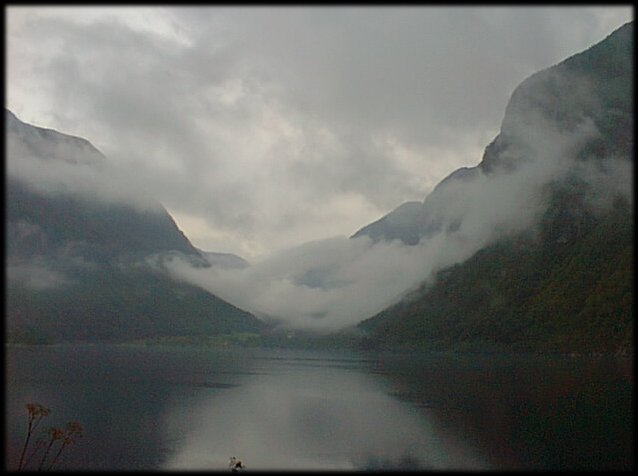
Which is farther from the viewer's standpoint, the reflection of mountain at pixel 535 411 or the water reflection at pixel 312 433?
the reflection of mountain at pixel 535 411

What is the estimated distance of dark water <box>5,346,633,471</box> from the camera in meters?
56.8

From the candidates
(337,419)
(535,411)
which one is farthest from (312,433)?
(535,411)

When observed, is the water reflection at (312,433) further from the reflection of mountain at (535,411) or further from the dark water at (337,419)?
the reflection of mountain at (535,411)

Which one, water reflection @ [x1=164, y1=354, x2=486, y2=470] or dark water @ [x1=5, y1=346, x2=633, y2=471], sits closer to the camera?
water reflection @ [x1=164, y1=354, x2=486, y2=470]

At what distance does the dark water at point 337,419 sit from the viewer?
186 feet

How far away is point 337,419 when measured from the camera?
79500 mm

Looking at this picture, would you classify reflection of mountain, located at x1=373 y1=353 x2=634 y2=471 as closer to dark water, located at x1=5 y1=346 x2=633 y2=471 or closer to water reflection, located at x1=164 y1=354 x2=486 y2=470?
dark water, located at x1=5 y1=346 x2=633 y2=471

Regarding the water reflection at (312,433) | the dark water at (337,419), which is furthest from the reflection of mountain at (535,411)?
the water reflection at (312,433)

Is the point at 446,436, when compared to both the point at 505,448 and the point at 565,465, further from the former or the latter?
the point at 565,465

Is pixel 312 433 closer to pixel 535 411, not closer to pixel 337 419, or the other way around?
pixel 337 419

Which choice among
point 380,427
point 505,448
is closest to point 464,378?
point 380,427

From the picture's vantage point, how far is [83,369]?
470 feet

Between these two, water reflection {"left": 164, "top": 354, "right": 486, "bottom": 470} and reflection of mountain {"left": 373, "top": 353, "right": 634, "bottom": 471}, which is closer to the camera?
water reflection {"left": 164, "top": 354, "right": 486, "bottom": 470}

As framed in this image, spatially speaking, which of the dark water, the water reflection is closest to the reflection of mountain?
the dark water
